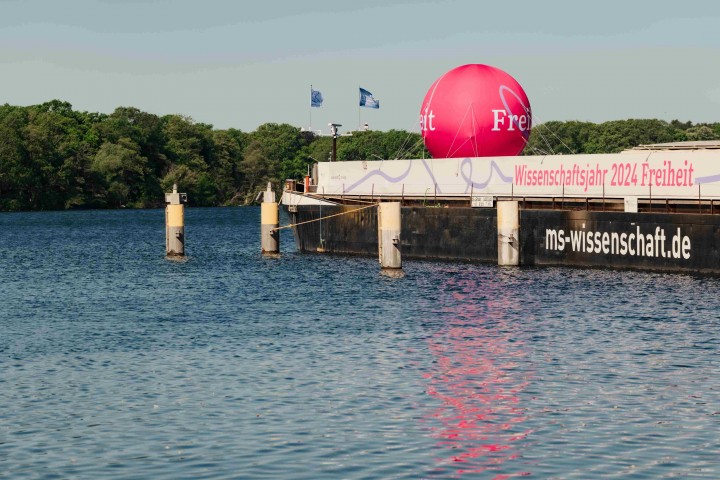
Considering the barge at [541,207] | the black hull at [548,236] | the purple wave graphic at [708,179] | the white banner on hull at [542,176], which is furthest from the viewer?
the white banner on hull at [542,176]

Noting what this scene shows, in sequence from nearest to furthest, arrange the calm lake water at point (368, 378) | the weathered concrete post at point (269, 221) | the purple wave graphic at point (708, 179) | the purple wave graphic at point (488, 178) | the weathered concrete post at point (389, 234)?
the calm lake water at point (368, 378)
the purple wave graphic at point (708, 179)
the weathered concrete post at point (389, 234)
the purple wave graphic at point (488, 178)
the weathered concrete post at point (269, 221)

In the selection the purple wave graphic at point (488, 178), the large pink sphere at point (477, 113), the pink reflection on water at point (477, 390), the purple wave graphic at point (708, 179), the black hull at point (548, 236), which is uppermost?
the large pink sphere at point (477, 113)

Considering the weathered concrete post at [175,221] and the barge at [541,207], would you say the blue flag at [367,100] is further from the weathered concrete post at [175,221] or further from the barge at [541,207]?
the weathered concrete post at [175,221]

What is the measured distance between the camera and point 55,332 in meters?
39.8

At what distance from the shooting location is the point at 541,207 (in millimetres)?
63312

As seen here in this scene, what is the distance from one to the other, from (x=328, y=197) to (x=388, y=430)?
5206cm

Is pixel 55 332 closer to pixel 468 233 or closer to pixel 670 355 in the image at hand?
pixel 670 355

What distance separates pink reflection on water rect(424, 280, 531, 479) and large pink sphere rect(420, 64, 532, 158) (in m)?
29.0

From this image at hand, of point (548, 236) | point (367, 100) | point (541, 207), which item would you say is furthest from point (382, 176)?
point (548, 236)

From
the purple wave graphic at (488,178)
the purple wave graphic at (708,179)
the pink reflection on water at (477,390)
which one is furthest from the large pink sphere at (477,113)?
the pink reflection on water at (477,390)

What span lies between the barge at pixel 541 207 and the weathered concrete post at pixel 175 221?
7962 millimetres

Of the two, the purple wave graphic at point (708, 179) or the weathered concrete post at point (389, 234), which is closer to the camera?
the purple wave graphic at point (708, 179)

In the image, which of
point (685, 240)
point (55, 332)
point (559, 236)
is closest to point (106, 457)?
point (55, 332)

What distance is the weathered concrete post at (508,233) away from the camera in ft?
193
